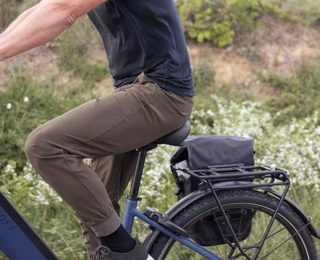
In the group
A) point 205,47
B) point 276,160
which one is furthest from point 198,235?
point 205,47

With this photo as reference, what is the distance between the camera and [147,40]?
8.17ft

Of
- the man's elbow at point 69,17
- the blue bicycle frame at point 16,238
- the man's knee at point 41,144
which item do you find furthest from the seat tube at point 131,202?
the man's elbow at point 69,17

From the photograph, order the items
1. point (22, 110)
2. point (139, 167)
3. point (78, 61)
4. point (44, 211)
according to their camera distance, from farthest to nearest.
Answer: point (78, 61) → point (22, 110) → point (44, 211) → point (139, 167)

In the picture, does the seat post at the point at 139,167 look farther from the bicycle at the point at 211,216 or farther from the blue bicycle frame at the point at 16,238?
the blue bicycle frame at the point at 16,238

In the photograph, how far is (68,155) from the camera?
2.41m

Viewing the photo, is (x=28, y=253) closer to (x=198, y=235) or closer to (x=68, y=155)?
Answer: (x=68, y=155)

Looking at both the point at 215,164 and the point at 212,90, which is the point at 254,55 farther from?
the point at 215,164

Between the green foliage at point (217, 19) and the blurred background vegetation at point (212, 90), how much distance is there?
0.01m

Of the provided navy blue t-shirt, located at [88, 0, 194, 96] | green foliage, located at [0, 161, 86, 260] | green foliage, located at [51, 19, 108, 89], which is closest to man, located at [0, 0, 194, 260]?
navy blue t-shirt, located at [88, 0, 194, 96]

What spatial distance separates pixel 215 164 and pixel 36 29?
3.84ft

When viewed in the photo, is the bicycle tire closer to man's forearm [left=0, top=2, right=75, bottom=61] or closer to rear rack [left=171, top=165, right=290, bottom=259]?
rear rack [left=171, top=165, right=290, bottom=259]

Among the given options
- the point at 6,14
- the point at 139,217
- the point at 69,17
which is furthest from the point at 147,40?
the point at 6,14

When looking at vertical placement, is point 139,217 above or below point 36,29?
below

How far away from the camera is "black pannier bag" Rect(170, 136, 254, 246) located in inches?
112
